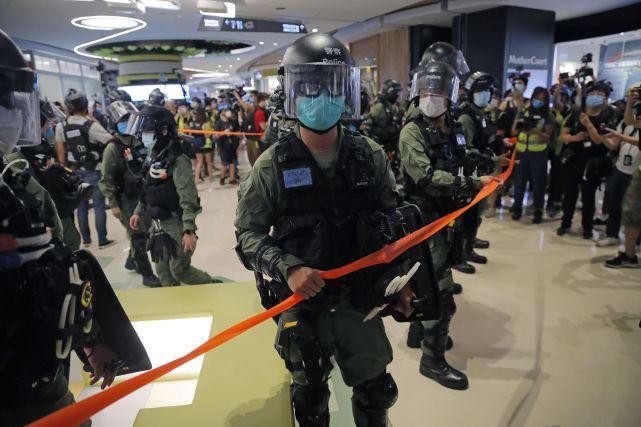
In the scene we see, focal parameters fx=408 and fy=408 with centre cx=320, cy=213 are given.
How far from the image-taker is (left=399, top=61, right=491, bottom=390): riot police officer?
2.68 meters

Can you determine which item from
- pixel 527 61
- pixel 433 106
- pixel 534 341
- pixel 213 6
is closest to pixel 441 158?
pixel 433 106

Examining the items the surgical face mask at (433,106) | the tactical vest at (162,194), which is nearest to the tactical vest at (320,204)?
the surgical face mask at (433,106)

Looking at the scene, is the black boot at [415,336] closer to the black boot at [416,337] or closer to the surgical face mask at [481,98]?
the black boot at [416,337]

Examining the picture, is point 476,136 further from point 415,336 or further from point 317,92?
point 317,92

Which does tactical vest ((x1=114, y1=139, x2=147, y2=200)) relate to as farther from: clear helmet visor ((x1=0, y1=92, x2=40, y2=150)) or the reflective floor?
clear helmet visor ((x1=0, y1=92, x2=40, y2=150))

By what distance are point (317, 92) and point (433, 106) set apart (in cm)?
132

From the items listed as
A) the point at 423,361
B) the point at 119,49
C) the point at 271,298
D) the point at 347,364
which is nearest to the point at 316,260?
the point at 271,298

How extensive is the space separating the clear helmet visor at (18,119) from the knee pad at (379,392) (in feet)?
5.17

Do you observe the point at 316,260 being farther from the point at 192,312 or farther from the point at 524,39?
the point at 524,39

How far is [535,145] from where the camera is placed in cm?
584

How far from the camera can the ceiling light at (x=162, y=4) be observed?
29.8ft

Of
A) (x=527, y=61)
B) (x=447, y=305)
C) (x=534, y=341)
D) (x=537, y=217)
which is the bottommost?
(x=534, y=341)

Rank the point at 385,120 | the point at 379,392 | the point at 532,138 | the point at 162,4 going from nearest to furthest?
the point at 379,392 → the point at 532,138 → the point at 385,120 → the point at 162,4

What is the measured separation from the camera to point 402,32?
13.0 metres
